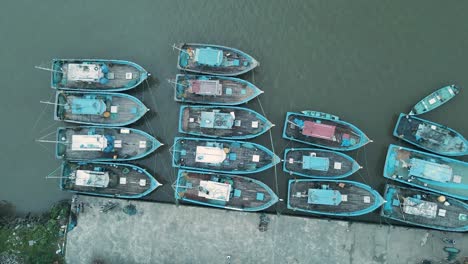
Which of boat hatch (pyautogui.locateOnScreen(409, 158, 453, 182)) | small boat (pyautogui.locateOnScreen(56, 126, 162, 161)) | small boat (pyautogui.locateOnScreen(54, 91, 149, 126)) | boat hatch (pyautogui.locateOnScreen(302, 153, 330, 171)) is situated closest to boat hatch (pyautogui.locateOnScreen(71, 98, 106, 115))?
small boat (pyautogui.locateOnScreen(54, 91, 149, 126))

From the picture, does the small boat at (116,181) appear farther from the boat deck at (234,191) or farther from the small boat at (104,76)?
the small boat at (104,76)

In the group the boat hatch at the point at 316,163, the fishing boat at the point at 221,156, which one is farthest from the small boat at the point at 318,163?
the fishing boat at the point at 221,156

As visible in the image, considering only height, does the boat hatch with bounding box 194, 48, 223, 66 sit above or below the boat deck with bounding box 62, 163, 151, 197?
above

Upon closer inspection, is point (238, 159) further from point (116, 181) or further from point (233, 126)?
point (116, 181)

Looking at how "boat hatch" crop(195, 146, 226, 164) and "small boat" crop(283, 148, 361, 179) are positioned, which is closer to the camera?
"small boat" crop(283, 148, 361, 179)

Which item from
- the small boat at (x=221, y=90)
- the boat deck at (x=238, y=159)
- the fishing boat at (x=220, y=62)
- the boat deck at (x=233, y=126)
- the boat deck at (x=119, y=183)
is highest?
the fishing boat at (x=220, y=62)

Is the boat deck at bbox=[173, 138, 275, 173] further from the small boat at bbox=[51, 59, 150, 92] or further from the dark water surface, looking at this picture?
the small boat at bbox=[51, 59, 150, 92]
